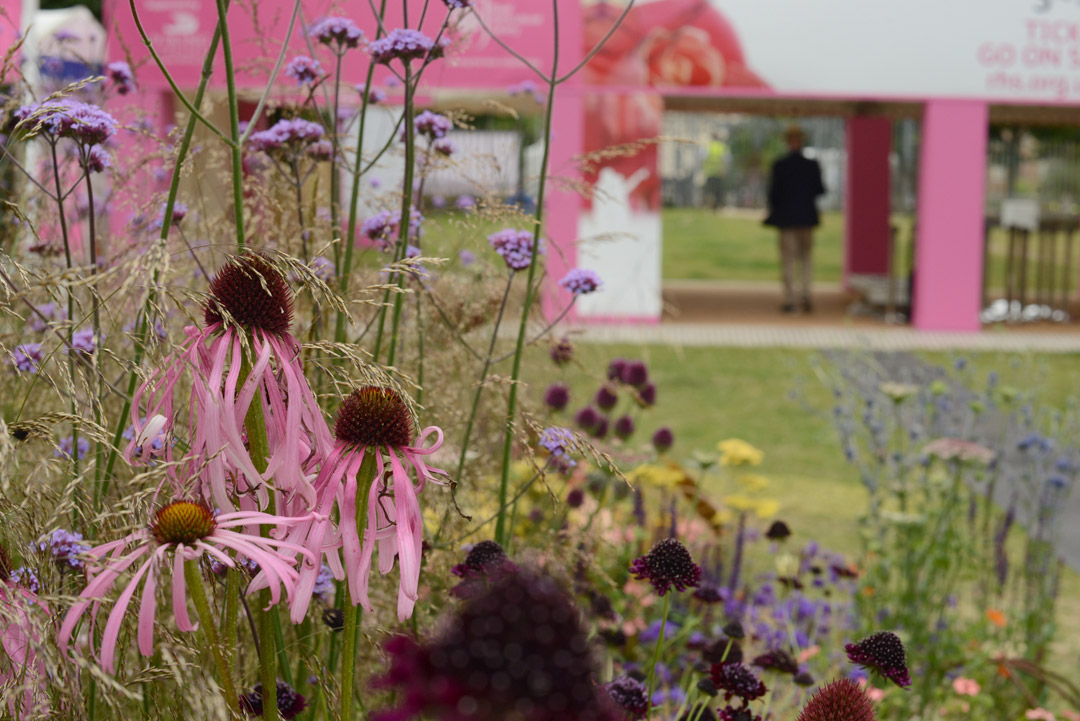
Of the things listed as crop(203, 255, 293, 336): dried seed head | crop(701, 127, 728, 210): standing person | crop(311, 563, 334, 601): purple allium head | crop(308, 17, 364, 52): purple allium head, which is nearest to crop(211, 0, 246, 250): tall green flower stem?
crop(203, 255, 293, 336): dried seed head

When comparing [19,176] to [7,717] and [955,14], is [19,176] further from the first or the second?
[955,14]

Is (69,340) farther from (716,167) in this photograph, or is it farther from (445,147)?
(716,167)

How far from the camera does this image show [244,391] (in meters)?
1.10

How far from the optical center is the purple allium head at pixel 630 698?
1.47 m

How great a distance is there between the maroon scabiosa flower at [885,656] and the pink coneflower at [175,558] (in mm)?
743

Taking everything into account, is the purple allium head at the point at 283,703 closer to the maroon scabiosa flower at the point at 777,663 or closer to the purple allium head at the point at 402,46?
the maroon scabiosa flower at the point at 777,663

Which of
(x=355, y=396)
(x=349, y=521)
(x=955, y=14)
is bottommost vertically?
(x=349, y=521)

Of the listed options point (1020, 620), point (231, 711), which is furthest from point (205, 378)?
point (1020, 620)

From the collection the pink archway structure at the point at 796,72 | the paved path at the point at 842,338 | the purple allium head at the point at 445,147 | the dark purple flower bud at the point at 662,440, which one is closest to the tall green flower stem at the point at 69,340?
the purple allium head at the point at 445,147

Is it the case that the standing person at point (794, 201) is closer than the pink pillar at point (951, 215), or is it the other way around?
the pink pillar at point (951, 215)

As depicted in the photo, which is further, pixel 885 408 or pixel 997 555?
pixel 885 408

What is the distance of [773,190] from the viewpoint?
14.0m

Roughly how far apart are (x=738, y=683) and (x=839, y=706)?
13.1 inches

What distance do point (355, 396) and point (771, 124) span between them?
40.0 metres
